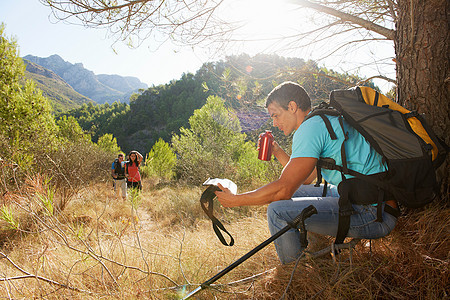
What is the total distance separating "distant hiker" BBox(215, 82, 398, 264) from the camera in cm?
143

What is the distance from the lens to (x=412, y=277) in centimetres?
141

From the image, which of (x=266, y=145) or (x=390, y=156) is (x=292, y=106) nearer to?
(x=266, y=145)

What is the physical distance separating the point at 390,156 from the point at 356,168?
182 mm

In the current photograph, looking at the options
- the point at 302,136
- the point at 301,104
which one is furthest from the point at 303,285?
the point at 301,104

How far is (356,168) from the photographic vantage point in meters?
1.48

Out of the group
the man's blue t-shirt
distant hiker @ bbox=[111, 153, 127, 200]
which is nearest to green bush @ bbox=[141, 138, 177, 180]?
distant hiker @ bbox=[111, 153, 127, 200]

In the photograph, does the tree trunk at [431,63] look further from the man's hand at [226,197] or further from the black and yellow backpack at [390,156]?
the man's hand at [226,197]

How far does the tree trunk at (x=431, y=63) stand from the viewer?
187 cm

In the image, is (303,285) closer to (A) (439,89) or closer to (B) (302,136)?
(B) (302,136)

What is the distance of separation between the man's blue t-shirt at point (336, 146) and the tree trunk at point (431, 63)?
0.83m

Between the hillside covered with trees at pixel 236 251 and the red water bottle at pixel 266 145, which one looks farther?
the red water bottle at pixel 266 145

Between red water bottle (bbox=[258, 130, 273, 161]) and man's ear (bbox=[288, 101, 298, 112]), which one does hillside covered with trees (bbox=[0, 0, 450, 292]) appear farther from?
man's ear (bbox=[288, 101, 298, 112])

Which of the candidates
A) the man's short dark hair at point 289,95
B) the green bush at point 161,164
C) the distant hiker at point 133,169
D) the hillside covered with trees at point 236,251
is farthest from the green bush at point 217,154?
the green bush at point 161,164

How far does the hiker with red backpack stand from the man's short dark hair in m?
0.23
